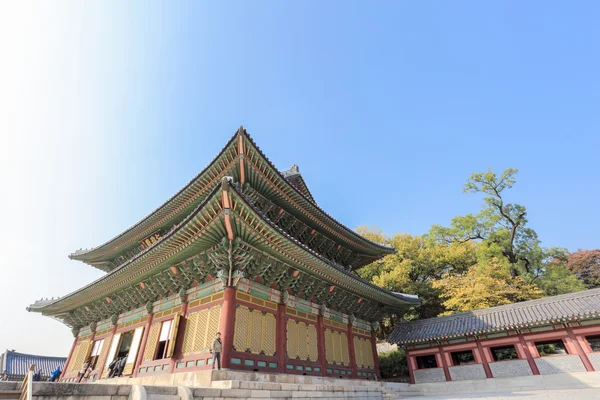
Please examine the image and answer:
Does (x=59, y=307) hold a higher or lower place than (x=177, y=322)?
higher

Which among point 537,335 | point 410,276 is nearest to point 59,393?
point 537,335

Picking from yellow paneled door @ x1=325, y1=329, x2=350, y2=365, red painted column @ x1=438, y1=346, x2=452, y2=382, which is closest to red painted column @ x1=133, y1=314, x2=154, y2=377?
yellow paneled door @ x1=325, y1=329, x2=350, y2=365

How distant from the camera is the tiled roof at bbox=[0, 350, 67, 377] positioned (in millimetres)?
39034

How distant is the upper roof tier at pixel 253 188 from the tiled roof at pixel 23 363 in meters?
30.8

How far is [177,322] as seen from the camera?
12.3m

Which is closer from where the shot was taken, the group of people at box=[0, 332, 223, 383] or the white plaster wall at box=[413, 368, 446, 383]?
the group of people at box=[0, 332, 223, 383]

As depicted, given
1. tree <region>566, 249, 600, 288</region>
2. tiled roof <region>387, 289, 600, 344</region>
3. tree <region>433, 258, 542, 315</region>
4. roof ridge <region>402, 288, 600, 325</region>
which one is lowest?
tiled roof <region>387, 289, 600, 344</region>

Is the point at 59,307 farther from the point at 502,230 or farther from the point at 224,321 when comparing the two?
the point at 502,230

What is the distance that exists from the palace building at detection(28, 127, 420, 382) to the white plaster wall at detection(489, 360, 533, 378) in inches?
211

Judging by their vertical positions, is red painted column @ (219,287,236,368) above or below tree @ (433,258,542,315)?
below

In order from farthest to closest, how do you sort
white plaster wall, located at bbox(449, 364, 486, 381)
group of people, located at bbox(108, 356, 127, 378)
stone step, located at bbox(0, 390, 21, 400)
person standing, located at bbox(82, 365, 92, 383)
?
white plaster wall, located at bbox(449, 364, 486, 381) < person standing, located at bbox(82, 365, 92, 383) < group of people, located at bbox(108, 356, 127, 378) < stone step, located at bbox(0, 390, 21, 400)

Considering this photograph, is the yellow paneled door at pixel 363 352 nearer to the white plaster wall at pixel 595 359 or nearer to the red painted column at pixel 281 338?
the red painted column at pixel 281 338

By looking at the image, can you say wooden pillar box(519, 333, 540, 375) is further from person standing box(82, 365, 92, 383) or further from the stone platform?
person standing box(82, 365, 92, 383)

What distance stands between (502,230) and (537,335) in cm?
2001
